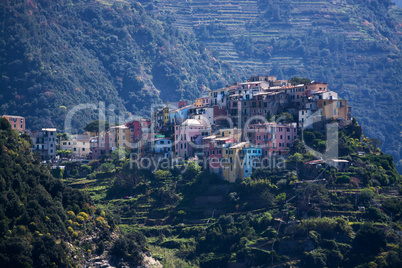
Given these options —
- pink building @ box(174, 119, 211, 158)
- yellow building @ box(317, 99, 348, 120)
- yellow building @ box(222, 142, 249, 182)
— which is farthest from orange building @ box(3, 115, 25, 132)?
yellow building @ box(317, 99, 348, 120)

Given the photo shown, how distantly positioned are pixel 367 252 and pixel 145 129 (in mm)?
41137

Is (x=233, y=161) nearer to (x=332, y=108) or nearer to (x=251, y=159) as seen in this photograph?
(x=251, y=159)

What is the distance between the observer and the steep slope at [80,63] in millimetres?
153625

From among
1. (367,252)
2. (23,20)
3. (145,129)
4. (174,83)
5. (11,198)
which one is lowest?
(367,252)

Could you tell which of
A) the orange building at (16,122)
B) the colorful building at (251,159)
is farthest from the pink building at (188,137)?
the orange building at (16,122)

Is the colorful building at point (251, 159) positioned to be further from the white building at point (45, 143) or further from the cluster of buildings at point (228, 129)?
the white building at point (45, 143)

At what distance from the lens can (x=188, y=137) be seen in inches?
3925

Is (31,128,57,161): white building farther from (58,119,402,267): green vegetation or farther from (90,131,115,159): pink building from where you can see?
(58,119,402,267): green vegetation

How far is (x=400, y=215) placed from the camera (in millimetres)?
81500

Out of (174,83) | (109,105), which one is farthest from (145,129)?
(174,83)

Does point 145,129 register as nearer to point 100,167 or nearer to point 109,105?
point 100,167

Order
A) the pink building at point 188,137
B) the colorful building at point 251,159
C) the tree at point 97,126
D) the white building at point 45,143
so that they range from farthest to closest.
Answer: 1. the tree at point 97,126
2. the white building at point 45,143
3. the pink building at point 188,137
4. the colorful building at point 251,159

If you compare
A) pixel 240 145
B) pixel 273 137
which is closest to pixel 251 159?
pixel 240 145

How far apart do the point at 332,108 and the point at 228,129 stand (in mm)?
13004
